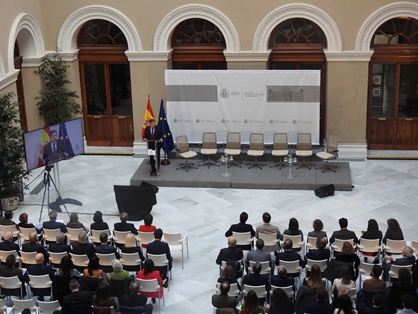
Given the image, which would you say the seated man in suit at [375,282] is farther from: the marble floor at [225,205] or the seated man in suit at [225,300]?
the marble floor at [225,205]

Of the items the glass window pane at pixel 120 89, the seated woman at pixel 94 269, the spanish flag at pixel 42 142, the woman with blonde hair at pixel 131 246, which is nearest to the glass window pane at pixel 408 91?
the glass window pane at pixel 120 89

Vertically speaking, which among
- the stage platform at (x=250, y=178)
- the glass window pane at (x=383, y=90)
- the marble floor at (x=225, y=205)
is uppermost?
the glass window pane at (x=383, y=90)

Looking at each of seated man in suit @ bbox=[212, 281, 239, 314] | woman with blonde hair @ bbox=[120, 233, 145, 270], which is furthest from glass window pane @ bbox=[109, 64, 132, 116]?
seated man in suit @ bbox=[212, 281, 239, 314]

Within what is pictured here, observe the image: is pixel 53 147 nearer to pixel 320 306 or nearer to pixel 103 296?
pixel 103 296

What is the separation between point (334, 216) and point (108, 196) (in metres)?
5.75

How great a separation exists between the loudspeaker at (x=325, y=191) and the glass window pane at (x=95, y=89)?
7.42 m

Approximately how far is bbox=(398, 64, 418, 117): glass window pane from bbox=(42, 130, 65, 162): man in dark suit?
9632mm

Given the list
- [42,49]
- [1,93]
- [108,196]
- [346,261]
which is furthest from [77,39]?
[346,261]

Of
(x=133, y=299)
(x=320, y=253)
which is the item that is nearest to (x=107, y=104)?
(x=320, y=253)

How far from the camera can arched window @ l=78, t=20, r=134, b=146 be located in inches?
795

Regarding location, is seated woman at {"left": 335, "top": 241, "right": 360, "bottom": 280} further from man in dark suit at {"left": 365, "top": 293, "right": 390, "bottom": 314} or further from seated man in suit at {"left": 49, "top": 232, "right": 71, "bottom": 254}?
seated man in suit at {"left": 49, "top": 232, "right": 71, "bottom": 254}

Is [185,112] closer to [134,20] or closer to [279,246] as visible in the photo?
[134,20]

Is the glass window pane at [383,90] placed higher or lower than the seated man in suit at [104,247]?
higher

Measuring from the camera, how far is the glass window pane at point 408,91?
62.8 feet
